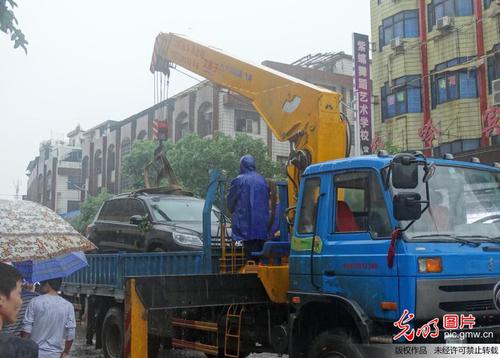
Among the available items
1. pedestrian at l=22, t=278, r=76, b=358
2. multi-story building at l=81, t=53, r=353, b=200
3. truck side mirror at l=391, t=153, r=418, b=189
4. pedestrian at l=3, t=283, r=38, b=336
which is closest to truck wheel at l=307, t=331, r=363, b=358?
truck side mirror at l=391, t=153, r=418, b=189

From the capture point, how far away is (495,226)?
4.67m

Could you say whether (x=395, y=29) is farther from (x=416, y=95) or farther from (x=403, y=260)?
(x=403, y=260)

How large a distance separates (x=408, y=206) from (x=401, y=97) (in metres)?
21.4

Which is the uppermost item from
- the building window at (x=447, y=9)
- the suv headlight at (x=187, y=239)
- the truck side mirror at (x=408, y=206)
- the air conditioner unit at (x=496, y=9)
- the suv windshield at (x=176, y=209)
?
the building window at (x=447, y=9)

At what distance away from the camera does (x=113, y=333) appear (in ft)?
25.6

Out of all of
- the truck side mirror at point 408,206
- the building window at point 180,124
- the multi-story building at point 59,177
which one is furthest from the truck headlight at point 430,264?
the multi-story building at point 59,177

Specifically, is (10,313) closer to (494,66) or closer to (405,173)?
(405,173)

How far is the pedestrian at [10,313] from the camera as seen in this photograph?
93.4 inches

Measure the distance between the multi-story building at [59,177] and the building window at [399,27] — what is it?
3743 cm

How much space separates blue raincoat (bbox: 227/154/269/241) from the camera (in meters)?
6.26

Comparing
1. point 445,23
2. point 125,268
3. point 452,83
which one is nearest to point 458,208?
point 125,268

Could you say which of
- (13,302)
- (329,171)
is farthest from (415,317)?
(13,302)

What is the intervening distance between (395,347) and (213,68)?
533 cm

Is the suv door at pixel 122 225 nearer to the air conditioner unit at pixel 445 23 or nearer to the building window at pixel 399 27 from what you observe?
the air conditioner unit at pixel 445 23
